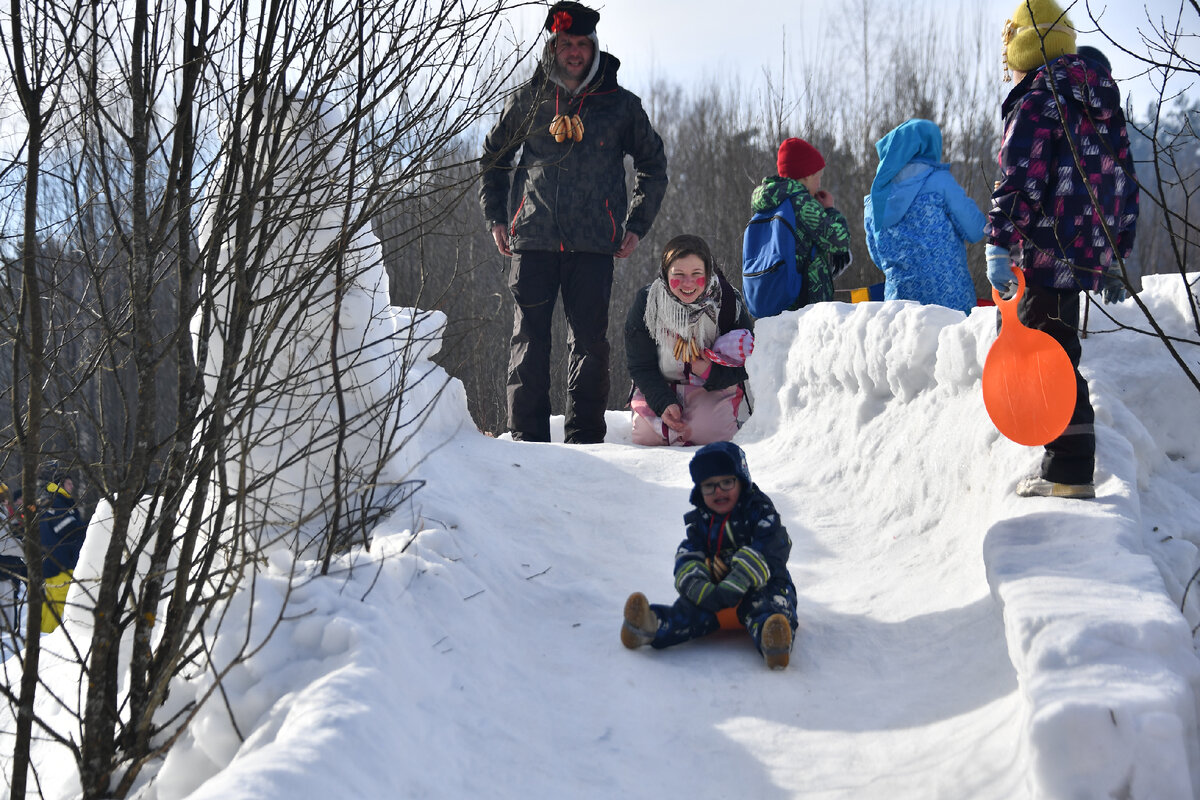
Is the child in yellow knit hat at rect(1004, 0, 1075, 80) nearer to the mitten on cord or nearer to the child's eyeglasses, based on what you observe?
the child's eyeglasses

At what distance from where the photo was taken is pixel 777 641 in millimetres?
2838

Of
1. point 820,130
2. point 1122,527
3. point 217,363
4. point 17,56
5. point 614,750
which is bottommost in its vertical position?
point 614,750

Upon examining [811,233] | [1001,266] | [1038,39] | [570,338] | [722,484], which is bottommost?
[722,484]

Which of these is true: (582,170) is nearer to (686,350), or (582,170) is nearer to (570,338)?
(570,338)

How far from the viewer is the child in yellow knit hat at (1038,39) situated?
10.2 ft

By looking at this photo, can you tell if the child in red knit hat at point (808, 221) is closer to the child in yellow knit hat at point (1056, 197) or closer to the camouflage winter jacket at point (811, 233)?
the camouflage winter jacket at point (811, 233)

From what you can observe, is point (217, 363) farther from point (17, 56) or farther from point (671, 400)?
point (671, 400)

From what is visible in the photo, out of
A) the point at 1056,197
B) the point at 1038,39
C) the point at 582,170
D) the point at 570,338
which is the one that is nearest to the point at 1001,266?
the point at 1056,197

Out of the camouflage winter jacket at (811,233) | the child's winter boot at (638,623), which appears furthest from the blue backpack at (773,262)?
the child's winter boot at (638,623)

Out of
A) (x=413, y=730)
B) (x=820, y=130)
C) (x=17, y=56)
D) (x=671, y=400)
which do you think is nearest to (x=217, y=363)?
(x=17, y=56)

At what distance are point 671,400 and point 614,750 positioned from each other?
3433 mm

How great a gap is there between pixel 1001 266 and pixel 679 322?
9.04 feet

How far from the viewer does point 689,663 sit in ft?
9.65

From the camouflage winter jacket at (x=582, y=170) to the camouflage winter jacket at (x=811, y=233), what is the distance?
946 mm
